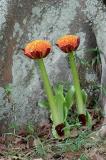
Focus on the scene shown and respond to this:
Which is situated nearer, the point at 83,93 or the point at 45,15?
the point at 83,93

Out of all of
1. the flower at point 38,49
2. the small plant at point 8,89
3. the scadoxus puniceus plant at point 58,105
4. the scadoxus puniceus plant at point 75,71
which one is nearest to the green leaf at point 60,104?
the scadoxus puniceus plant at point 58,105

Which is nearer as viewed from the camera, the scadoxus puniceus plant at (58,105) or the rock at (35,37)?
the scadoxus puniceus plant at (58,105)

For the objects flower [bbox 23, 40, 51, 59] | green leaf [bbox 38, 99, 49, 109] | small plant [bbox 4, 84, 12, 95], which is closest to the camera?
flower [bbox 23, 40, 51, 59]

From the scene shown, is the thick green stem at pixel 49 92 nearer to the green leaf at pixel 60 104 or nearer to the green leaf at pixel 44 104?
the green leaf at pixel 60 104

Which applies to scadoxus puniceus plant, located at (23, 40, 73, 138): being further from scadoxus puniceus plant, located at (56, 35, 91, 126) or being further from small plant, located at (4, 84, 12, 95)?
small plant, located at (4, 84, 12, 95)

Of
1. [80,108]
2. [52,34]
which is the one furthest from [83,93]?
[52,34]

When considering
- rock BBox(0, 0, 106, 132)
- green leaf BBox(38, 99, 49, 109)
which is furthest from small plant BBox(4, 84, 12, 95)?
green leaf BBox(38, 99, 49, 109)

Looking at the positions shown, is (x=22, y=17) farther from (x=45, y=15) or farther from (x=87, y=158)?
(x=87, y=158)

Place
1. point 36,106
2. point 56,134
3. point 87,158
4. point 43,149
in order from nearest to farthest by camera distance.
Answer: point 87,158 < point 43,149 < point 56,134 < point 36,106
